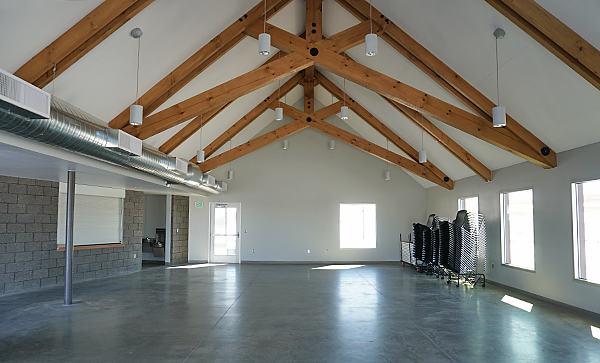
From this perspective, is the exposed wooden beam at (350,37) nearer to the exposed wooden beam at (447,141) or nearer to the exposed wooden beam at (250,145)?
the exposed wooden beam at (447,141)

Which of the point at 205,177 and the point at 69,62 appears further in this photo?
the point at 205,177

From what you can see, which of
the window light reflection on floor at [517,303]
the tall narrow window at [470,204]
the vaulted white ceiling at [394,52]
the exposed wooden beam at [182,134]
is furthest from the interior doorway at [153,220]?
the window light reflection on floor at [517,303]

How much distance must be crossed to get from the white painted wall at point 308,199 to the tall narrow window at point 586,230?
6.93 m

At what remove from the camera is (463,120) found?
6.75 metres

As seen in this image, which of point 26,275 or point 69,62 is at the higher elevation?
point 69,62

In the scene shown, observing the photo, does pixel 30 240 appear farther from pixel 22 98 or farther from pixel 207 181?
pixel 22 98

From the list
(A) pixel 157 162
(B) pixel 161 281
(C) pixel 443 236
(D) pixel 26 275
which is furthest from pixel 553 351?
(D) pixel 26 275

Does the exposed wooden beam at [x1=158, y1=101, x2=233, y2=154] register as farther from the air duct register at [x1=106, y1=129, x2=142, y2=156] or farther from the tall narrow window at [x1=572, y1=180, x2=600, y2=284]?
the tall narrow window at [x1=572, y1=180, x2=600, y2=284]

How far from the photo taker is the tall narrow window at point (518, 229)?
7.71 m

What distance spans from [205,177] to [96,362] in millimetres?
6707

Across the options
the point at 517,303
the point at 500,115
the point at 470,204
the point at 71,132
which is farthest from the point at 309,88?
the point at 71,132

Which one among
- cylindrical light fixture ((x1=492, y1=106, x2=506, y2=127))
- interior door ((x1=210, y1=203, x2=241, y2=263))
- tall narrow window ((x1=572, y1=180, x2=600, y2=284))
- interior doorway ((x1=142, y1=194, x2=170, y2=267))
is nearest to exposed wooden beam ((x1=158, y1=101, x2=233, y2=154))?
interior door ((x1=210, y1=203, x2=241, y2=263))

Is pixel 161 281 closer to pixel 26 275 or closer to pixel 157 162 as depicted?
pixel 26 275

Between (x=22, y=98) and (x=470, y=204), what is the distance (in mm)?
9839
